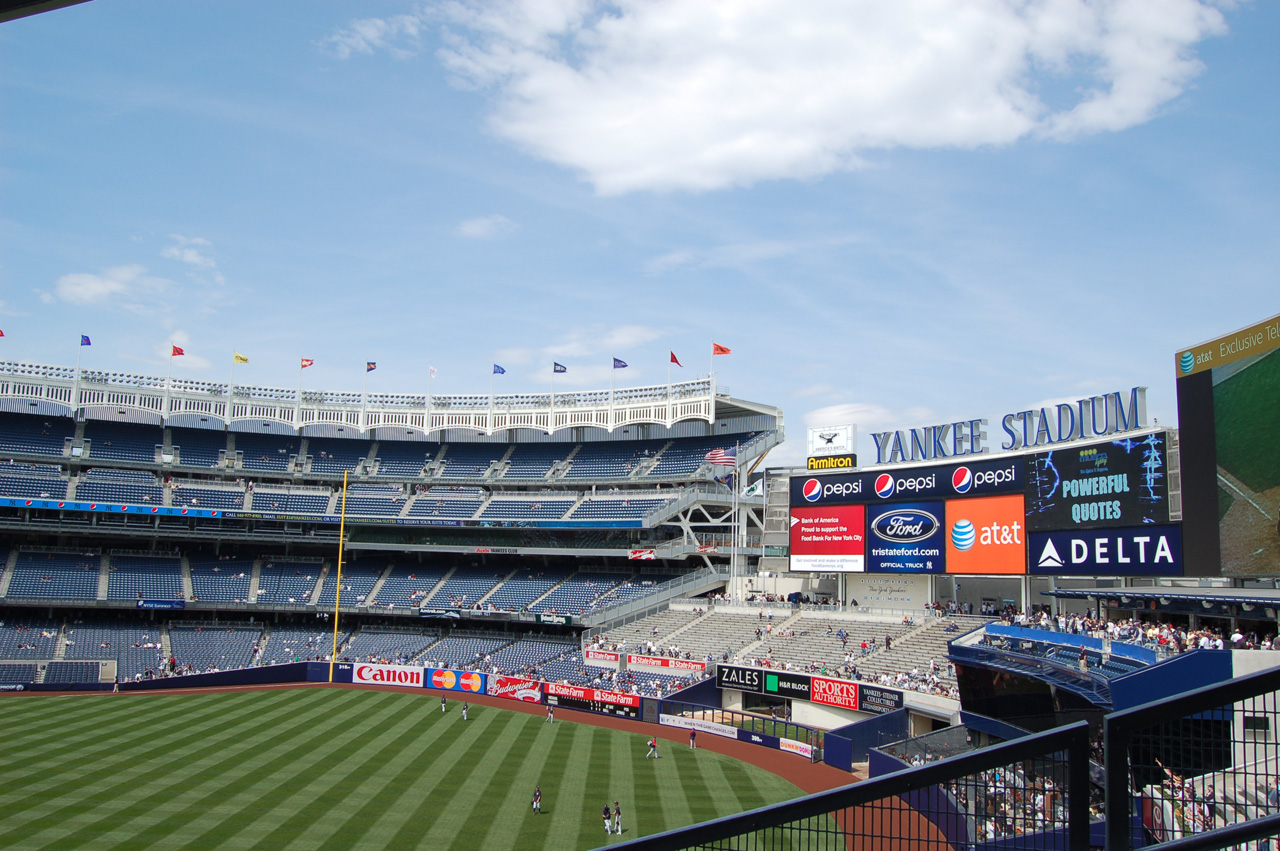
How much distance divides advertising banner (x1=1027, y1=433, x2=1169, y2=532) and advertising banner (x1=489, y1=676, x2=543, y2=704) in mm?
27134

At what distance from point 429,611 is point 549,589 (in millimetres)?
8520

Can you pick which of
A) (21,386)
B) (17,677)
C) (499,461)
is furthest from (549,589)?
(21,386)

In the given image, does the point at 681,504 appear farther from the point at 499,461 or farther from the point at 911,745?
the point at 911,745

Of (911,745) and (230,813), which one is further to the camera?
(911,745)

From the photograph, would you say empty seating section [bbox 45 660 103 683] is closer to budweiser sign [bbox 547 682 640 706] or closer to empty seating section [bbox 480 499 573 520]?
empty seating section [bbox 480 499 573 520]

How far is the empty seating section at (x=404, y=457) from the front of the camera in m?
71.7

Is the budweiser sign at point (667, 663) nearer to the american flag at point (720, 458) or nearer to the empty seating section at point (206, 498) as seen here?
the american flag at point (720, 458)

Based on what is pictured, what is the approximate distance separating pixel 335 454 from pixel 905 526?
48.2m

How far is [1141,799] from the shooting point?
217 inches

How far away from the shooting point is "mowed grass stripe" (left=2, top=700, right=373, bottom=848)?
24312 millimetres

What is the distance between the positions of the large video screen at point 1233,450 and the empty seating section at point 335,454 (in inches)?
2382

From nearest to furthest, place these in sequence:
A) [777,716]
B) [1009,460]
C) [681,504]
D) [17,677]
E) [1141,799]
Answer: [1141,799] → [1009,460] → [777,716] → [17,677] → [681,504]

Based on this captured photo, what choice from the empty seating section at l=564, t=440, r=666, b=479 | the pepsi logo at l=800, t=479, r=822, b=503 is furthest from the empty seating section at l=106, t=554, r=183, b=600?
the pepsi logo at l=800, t=479, r=822, b=503

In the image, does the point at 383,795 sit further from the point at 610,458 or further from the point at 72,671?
the point at 610,458
